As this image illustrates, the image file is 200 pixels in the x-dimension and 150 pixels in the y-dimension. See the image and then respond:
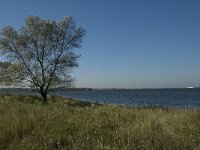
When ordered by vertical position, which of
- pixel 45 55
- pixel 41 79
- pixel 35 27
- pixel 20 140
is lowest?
pixel 20 140

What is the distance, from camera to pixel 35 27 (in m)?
40.5

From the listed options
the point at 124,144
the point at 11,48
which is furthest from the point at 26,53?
the point at 124,144

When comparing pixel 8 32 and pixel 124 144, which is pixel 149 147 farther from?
pixel 8 32

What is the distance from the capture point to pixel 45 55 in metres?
40.8

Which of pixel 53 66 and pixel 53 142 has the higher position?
pixel 53 66

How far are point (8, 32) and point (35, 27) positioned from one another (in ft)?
10.3

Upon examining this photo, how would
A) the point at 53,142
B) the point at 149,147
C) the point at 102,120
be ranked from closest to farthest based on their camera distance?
the point at 149,147 → the point at 53,142 → the point at 102,120

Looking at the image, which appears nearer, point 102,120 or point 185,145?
point 185,145

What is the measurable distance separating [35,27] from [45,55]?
3146 millimetres

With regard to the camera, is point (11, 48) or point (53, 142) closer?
point (53, 142)

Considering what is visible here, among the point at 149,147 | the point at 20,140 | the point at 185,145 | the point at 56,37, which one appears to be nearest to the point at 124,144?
the point at 149,147

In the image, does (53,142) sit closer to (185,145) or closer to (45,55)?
(185,145)

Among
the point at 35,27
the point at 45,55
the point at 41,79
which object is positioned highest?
the point at 35,27

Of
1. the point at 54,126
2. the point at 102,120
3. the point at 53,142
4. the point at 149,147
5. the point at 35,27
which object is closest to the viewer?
the point at 149,147
